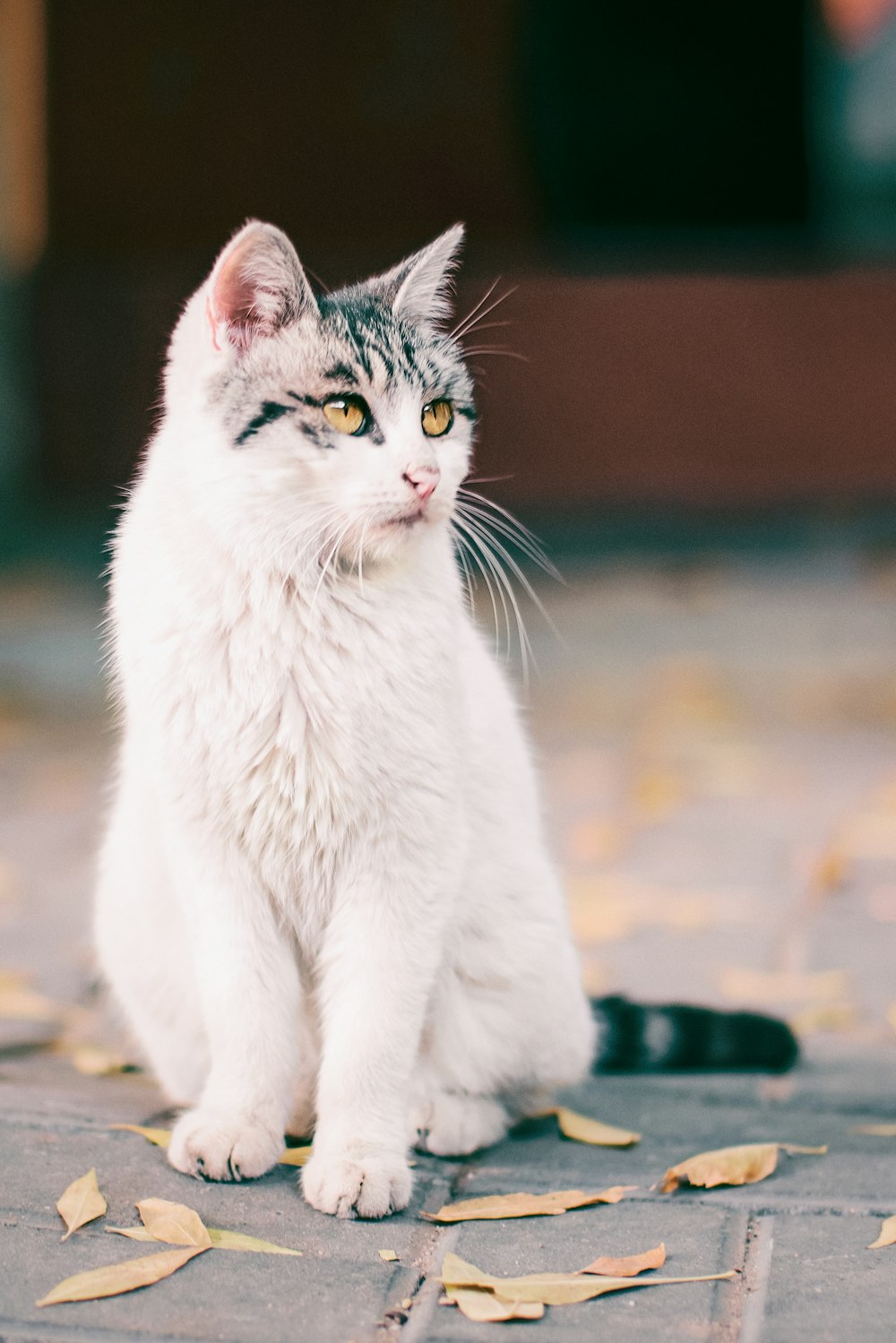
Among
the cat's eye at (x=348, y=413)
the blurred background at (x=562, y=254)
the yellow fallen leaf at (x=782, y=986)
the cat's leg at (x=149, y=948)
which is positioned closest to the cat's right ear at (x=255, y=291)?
the cat's eye at (x=348, y=413)

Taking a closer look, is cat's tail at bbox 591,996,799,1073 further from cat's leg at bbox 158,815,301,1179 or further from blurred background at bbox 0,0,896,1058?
blurred background at bbox 0,0,896,1058

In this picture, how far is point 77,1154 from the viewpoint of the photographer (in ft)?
7.12

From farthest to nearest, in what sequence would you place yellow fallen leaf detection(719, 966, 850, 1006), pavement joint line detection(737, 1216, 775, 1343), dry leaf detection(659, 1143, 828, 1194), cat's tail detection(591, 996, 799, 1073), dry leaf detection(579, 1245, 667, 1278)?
yellow fallen leaf detection(719, 966, 850, 1006) < cat's tail detection(591, 996, 799, 1073) < dry leaf detection(659, 1143, 828, 1194) < dry leaf detection(579, 1245, 667, 1278) < pavement joint line detection(737, 1216, 775, 1343)

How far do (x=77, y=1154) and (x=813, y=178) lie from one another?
236 inches

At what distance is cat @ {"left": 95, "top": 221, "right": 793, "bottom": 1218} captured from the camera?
2.05 meters

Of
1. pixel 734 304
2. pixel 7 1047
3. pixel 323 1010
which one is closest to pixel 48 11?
pixel 734 304

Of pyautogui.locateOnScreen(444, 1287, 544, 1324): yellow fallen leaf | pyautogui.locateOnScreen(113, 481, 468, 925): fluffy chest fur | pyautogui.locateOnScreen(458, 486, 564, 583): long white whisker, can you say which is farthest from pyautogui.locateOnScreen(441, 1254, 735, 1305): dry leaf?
pyautogui.locateOnScreen(458, 486, 564, 583): long white whisker

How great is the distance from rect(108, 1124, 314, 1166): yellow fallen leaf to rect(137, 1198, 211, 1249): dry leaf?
0.22 metres

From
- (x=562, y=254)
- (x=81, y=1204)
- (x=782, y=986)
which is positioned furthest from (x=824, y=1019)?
(x=562, y=254)

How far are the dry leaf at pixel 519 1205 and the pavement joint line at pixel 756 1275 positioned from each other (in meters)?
0.20

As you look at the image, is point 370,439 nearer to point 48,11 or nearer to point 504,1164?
point 504,1164

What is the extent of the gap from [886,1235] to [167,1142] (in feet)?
3.42

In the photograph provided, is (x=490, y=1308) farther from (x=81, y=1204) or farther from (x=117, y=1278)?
(x=81, y=1204)

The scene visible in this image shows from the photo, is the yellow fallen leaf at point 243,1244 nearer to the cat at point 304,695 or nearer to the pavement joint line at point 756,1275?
the cat at point 304,695
